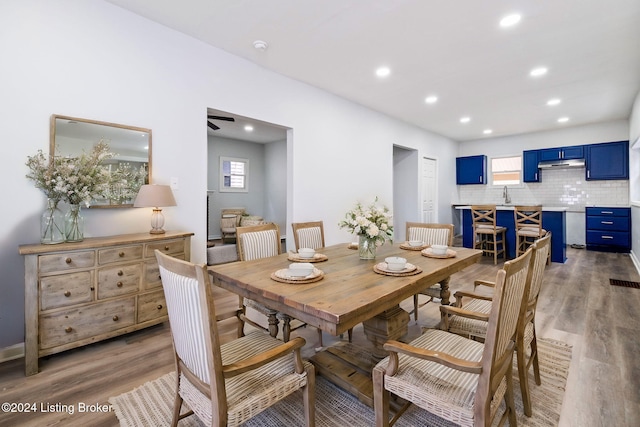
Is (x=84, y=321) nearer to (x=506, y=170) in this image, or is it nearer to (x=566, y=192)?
(x=506, y=170)

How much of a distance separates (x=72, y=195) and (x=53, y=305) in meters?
0.77

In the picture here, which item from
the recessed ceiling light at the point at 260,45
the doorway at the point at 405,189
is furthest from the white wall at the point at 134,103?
the doorway at the point at 405,189

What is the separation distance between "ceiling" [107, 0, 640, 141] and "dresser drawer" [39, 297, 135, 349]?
2484 millimetres

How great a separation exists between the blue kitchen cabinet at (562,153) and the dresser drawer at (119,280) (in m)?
8.14

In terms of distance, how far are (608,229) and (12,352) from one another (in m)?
8.86

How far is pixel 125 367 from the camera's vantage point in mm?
2055

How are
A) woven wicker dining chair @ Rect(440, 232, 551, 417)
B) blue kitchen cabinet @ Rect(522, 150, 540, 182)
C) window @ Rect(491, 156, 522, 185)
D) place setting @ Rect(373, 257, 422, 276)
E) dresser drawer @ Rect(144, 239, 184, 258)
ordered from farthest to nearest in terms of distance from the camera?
window @ Rect(491, 156, 522, 185) → blue kitchen cabinet @ Rect(522, 150, 540, 182) → dresser drawer @ Rect(144, 239, 184, 258) → place setting @ Rect(373, 257, 422, 276) → woven wicker dining chair @ Rect(440, 232, 551, 417)

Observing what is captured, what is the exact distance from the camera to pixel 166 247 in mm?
2529

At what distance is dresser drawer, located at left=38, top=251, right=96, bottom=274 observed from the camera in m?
1.97

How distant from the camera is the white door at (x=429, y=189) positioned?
6.88 meters

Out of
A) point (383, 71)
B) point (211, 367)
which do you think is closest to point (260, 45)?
point (383, 71)

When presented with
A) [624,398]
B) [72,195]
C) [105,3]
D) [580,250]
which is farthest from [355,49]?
[580,250]

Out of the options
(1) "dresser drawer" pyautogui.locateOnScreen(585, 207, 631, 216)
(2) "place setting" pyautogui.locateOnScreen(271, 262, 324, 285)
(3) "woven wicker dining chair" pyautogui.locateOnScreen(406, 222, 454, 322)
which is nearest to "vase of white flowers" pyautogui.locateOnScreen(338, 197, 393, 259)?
(2) "place setting" pyautogui.locateOnScreen(271, 262, 324, 285)

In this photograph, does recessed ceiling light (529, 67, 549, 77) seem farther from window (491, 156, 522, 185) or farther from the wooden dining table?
window (491, 156, 522, 185)
